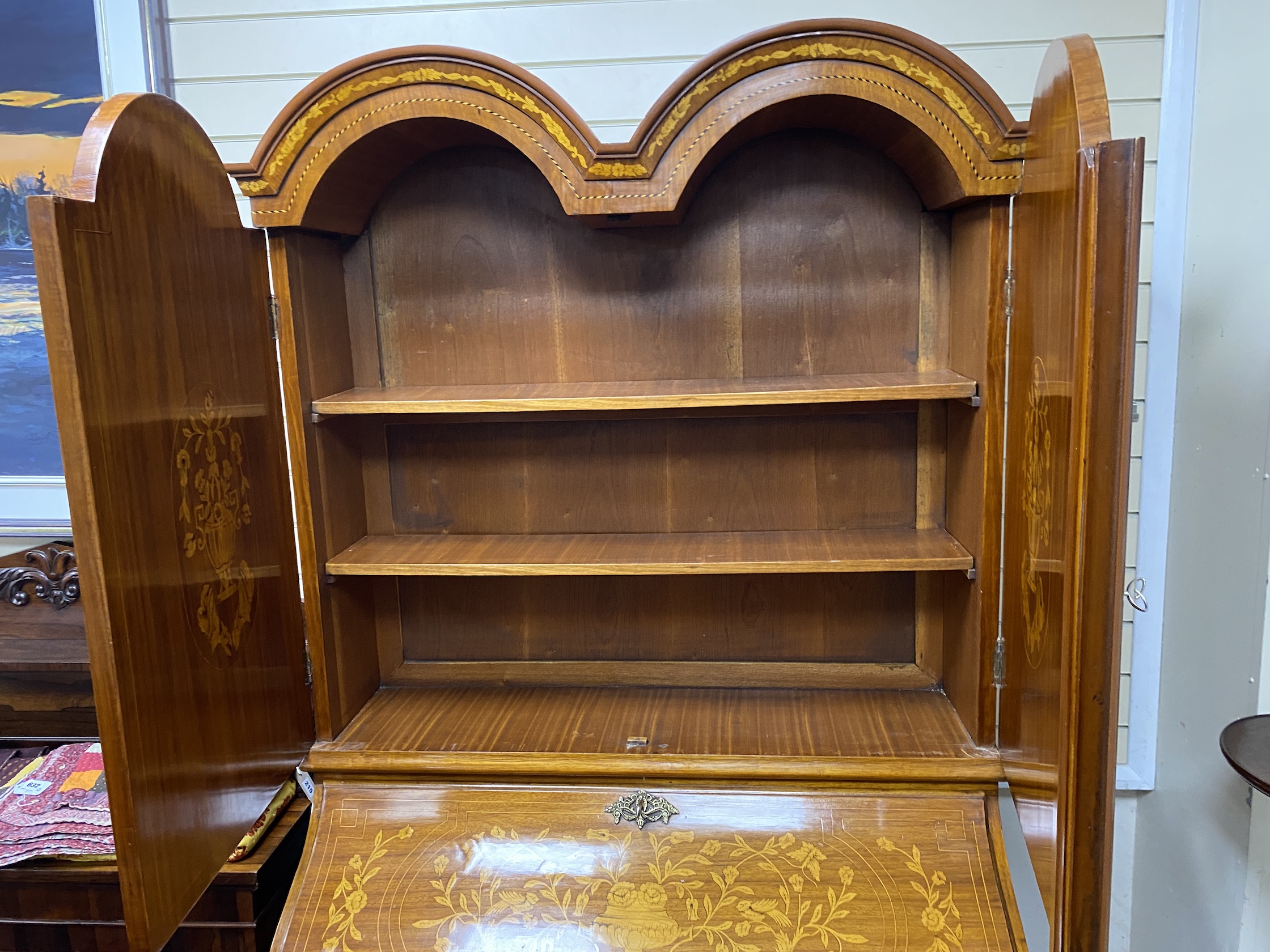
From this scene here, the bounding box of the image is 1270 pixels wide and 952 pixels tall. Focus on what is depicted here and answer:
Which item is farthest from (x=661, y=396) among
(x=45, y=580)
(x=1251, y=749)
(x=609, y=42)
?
(x=45, y=580)

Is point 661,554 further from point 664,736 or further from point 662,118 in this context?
point 662,118

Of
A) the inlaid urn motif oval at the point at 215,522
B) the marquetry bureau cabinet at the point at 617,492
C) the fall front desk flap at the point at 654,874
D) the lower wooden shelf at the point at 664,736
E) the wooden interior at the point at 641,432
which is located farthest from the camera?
the wooden interior at the point at 641,432

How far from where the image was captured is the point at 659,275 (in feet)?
5.22

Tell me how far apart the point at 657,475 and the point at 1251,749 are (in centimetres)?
101

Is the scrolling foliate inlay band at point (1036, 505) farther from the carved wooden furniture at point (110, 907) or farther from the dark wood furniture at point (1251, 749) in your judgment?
the carved wooden furniture at point (110, 907)

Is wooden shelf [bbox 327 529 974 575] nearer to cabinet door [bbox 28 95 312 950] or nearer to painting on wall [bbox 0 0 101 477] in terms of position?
cabinet door [bbox 28 95 312 950]

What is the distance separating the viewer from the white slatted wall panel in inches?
62.8

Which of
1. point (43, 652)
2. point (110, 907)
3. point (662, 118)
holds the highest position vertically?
point (662, 118)

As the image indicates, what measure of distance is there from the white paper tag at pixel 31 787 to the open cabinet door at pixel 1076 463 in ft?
5.43

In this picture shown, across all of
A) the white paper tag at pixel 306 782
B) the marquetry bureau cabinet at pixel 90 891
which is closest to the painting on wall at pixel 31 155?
the marquetry bureau cabinet at pixel 90 891

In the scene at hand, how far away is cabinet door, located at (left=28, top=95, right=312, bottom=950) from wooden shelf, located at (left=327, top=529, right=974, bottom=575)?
9.0 inches

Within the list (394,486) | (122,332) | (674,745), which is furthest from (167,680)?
(674,745)

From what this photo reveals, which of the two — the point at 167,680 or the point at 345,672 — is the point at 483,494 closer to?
the point at 345,672

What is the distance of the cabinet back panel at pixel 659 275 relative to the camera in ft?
5.06
